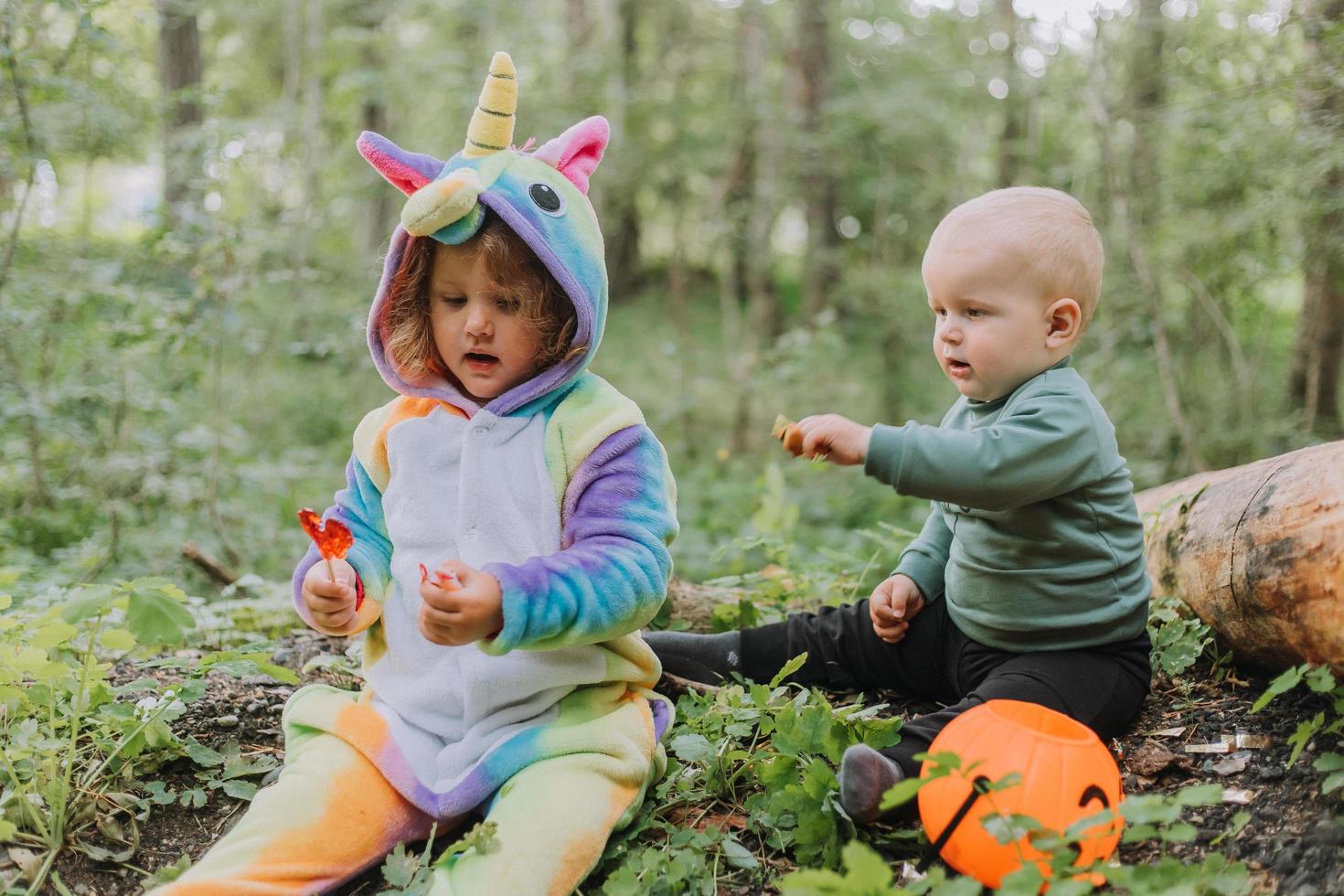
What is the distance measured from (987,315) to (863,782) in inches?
39.3

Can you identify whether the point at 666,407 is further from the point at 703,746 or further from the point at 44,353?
the point at 703,746

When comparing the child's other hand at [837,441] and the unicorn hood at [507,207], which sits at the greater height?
the unicorn hood at [507,207]

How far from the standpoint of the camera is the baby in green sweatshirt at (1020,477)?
196 centimetres

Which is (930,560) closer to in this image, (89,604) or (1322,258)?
(89,604)

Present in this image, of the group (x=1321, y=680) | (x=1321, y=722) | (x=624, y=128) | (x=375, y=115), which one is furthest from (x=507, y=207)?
(x=375, y=115)

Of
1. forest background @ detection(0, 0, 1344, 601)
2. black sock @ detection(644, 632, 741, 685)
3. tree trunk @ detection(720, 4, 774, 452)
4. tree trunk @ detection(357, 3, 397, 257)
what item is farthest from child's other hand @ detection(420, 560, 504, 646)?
tree trunk @ detection(357, 3, 397, 257)

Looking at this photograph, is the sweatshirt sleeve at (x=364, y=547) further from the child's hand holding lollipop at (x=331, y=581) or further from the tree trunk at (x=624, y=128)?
the tree trunk at (x=624, y=128)

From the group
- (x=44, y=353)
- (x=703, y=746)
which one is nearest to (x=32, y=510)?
(x=44, y=353)

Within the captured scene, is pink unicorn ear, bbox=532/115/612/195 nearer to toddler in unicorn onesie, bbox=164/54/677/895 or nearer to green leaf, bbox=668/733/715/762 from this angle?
toddler in unicorn onesie, bbox=164/54/677/895

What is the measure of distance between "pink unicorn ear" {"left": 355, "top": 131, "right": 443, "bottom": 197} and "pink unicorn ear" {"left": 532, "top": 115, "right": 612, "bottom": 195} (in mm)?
231

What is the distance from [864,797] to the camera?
189cm

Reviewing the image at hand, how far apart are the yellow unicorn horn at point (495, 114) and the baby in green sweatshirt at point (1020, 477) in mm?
873

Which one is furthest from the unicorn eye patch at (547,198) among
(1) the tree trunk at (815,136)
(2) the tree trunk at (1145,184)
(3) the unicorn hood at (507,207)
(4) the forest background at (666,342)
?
(1) the tree trunk at (815,136)

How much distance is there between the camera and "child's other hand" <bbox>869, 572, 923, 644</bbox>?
Result: 8.44ft
